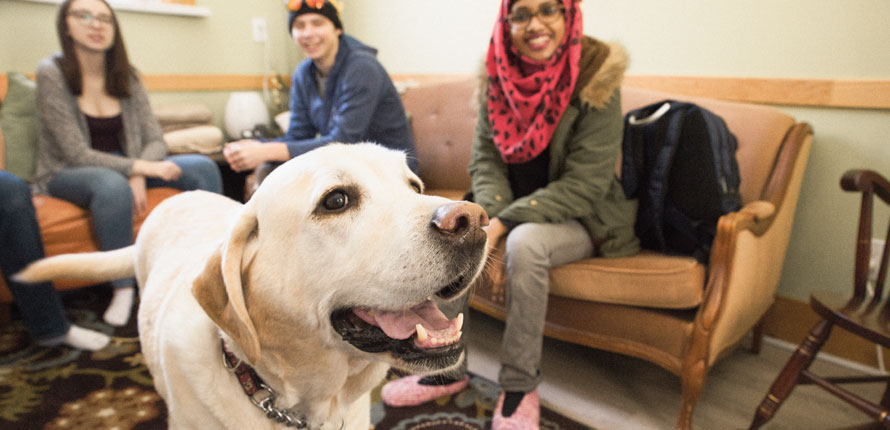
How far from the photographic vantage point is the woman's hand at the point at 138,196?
2.22 meters

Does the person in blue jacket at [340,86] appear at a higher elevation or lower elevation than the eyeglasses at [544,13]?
lower

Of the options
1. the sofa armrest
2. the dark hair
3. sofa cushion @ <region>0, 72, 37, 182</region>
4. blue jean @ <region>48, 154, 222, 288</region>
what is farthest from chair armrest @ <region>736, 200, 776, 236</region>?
sofa cushion @ <region>0, 72, 37, 182</region>

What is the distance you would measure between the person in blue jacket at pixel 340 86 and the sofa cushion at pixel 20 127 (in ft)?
4.13

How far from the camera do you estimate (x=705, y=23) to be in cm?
218

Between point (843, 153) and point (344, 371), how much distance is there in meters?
2.19

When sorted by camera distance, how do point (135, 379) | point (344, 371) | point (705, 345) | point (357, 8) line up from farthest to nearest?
point (357, 8)
point (135, 379)
point (705, 345)
point (344, 371)

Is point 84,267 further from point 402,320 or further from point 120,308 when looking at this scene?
point 402,320

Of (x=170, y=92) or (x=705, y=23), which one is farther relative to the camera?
(x=170, y=92)

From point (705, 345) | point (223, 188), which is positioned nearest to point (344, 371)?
point (705, 345)

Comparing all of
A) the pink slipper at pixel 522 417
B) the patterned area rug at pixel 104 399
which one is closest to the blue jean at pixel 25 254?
the patterned area rug at pixel 104 399

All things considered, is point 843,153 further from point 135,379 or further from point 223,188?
point 135,379

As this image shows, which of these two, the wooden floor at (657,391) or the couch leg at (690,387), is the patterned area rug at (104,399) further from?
the couch leg at (690,387)

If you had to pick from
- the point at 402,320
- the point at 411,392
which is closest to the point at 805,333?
the point at 411,392

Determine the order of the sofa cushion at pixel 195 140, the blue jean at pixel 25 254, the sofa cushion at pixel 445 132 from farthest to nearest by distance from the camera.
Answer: the sofa cushion at pixel 195 140
the sofa cushion at pixel 445 132
the blue jean at pixel 25 254
